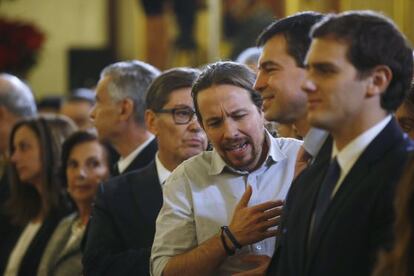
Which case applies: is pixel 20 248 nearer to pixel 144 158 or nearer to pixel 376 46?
pixel 144 158

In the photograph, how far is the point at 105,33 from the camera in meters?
13.9

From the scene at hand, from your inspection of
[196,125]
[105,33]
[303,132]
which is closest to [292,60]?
[303,132]

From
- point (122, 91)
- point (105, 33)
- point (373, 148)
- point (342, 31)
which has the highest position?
point (342, 31)

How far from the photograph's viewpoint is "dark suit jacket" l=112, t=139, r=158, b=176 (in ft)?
17.6

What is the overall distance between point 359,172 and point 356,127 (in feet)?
0.44

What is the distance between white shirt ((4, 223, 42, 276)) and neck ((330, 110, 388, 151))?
349 centimetres

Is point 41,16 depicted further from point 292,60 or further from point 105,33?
point 292,60

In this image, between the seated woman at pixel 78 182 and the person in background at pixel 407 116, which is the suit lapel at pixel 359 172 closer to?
the person in background at pixel 407 116

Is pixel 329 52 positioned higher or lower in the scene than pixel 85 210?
higher

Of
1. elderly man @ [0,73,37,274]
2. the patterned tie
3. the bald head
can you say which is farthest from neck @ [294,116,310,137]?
the bald head

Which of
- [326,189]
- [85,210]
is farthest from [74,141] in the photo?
[326,189]

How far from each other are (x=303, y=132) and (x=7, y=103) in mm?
4218

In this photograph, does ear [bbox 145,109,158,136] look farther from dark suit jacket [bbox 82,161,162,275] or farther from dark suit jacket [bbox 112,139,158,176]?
dark suit jacket [bbox 112,139,158,176]

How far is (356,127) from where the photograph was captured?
9.61 ft
